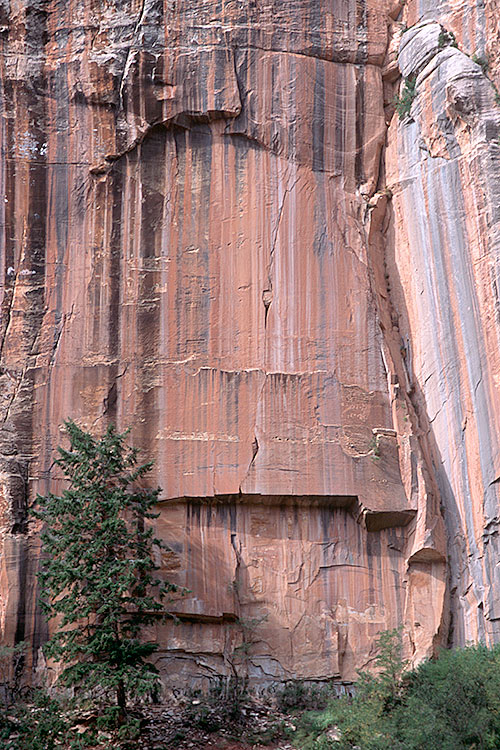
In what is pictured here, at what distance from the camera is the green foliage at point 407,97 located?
20.7 m

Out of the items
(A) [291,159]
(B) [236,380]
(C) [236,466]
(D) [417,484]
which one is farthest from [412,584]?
(A) [291,159]

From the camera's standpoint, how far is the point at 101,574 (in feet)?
51.5

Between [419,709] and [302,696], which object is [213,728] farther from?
[419,709]

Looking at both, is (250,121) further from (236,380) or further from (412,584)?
(412,584)

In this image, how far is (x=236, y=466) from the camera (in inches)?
727

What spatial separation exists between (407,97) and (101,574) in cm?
1208

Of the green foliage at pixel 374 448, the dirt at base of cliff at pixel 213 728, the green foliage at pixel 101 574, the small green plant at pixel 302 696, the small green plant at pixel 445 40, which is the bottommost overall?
the dirt at base of cliff at pixel 213 728

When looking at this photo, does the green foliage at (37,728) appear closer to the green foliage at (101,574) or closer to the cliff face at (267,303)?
the green foliage at (101,574)

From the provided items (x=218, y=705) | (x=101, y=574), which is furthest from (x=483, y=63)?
(x=218, y=705)

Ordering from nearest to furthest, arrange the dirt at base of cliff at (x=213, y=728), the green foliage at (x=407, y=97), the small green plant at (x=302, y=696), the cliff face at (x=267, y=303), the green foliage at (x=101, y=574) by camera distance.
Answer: the green foliage at (x=101, y=574)
the dirt at base of cliff at (x=213, y=728)
the small green plant at (x=302, y=696)
the cliff face at (x=267, y=303)
the green foliage at (x=407, y=97)

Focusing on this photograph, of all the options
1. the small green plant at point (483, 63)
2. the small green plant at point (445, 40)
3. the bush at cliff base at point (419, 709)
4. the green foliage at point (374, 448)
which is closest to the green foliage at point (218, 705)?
the bush at cliff base at point (419, 709)

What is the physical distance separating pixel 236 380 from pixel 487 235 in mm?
5632

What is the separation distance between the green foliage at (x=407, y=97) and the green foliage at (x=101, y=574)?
947 centimetres

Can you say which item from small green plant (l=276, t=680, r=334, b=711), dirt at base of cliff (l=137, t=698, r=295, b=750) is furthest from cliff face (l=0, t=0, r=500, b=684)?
dirt at base of cliff (l=137, t=698, r=295, b=750)
